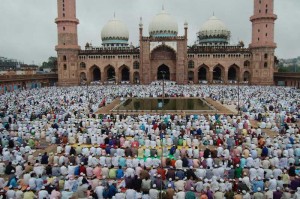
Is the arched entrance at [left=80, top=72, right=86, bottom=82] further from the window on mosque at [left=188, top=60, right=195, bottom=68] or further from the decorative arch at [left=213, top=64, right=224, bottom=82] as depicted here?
the decorative arch at [left=213, top=64, right=224, bottom=82]

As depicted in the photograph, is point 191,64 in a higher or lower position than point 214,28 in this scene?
lower

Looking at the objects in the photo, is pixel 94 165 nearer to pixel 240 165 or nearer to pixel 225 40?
pixel 240 165

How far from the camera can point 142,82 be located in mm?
44344

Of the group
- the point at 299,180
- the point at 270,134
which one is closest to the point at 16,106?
the point at 270,134

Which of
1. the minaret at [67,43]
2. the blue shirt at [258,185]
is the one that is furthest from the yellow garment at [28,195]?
the minaret at [67,43]

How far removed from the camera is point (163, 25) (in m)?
47.4

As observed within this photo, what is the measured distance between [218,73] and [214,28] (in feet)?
23.7

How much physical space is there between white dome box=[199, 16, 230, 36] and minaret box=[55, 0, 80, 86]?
2033 cm

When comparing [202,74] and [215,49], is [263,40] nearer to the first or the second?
[215,49]

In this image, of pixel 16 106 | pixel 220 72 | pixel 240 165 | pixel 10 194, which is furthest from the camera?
pixel 220 72

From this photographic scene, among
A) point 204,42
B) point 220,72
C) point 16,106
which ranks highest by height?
point 204,42

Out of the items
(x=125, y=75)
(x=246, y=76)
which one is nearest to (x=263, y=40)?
(x=246, y=76)

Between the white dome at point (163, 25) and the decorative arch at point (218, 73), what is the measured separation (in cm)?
868

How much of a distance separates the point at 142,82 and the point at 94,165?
3466 cm
